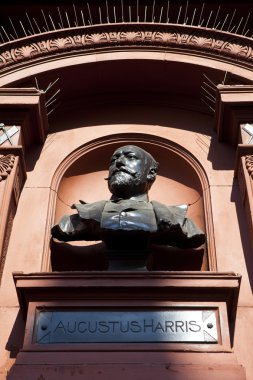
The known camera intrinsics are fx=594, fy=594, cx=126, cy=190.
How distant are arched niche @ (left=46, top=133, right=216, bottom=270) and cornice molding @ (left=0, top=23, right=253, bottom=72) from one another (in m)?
1.24

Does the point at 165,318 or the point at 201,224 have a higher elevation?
the point at 201,224

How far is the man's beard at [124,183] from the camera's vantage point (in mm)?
6238

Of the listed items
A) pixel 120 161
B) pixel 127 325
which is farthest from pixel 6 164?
pixel 127 325

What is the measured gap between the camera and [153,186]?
754 centimetres

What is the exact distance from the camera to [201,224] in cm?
677

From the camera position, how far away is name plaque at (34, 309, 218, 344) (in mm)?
4750

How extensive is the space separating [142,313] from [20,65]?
4087 mm

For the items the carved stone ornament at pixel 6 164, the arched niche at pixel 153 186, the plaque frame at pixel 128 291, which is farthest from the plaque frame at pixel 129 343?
the arched niche at pixel 153 186

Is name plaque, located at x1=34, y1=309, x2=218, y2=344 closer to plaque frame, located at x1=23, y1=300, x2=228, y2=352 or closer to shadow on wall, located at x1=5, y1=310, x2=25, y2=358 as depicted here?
plaque frame, located at x1=23, y1=300, x2=228, y2=352

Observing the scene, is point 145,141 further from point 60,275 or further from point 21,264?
point 60,275

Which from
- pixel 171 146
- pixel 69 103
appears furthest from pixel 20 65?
pixel 171 146

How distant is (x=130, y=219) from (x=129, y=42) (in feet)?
10.1

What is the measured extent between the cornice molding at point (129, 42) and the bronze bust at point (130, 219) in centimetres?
187

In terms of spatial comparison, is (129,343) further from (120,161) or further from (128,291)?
(120,161)
